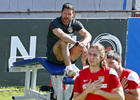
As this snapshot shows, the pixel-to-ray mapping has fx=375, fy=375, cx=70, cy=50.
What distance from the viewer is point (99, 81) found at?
338 cm

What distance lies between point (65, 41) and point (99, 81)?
2.32 m

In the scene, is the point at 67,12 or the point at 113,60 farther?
the point at 67,12

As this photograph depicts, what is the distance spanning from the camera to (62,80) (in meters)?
5.59

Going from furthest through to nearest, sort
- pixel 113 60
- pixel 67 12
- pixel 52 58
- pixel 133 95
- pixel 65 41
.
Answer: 1. pixel 52 58
2. pixel 67 12
3. pixel 65 41
4. pixel 133 95
5. pixel 113 60

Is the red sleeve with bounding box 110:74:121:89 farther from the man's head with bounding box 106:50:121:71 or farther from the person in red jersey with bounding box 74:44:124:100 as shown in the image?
the man's head with bounding box 106:50:121:71

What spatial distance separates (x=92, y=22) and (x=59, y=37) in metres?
3.13

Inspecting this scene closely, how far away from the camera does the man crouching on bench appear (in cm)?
561

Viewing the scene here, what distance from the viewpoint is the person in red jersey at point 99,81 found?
337 cm

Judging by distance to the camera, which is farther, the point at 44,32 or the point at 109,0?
the point at 109,0

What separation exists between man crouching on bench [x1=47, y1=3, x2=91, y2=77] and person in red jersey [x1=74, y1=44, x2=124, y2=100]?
2.02 meters

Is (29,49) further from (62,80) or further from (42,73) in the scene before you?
(62,80)

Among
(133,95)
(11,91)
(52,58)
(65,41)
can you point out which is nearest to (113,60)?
(133,95)

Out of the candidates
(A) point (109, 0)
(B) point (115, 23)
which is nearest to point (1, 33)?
(B) point (115, 23)

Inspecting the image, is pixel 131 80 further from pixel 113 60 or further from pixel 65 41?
pixel 65 41
